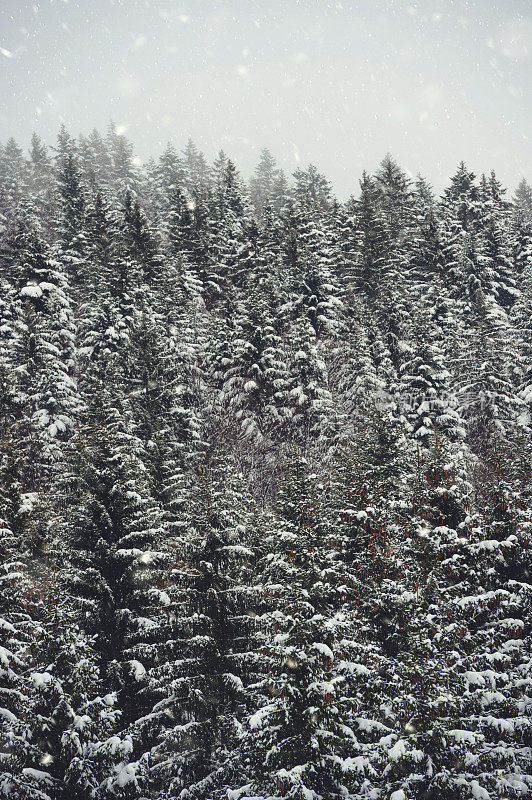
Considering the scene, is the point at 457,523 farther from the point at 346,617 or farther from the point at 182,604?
the point at 182,604

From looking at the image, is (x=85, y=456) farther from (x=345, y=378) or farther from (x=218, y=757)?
(x=345, y=378)

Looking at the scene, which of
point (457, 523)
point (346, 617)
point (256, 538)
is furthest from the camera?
point (256, 538)

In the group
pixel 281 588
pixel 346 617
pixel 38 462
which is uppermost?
pixel 38 462

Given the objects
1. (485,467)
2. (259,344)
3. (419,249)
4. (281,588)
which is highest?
(419,249)

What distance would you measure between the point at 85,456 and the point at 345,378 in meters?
21.0

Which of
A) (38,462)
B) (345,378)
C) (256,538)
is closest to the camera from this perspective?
(256,538)

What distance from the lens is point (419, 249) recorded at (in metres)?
43.3

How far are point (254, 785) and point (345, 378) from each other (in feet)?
80.3

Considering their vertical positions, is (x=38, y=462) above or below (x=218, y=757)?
above

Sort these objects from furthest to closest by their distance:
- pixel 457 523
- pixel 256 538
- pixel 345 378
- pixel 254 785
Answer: pixel 345 378, pixel 256 538, pixel 457 523, pixel 254 785

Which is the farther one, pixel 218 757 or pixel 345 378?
pixel 345 378

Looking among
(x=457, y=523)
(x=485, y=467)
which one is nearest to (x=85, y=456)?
(x=457, y=523)

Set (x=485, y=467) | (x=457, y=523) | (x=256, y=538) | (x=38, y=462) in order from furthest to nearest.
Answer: (x=485, y=467), (x=38, y=462), (x=256, y=538), (x=457, y=523)

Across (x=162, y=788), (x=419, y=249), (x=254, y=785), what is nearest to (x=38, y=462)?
(x=162, y=788)
